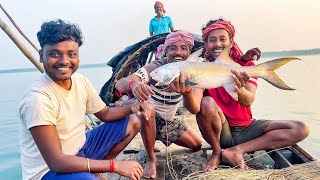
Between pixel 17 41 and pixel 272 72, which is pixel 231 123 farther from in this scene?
pixel 17 41

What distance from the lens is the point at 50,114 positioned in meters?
2.35

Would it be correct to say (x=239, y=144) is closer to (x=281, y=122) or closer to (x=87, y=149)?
(x=281, y=122)

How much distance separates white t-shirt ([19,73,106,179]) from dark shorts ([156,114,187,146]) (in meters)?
1.10

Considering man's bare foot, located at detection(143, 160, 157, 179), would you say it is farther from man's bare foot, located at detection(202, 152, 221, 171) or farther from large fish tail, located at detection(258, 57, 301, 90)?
large fish tail, located at detection(258, 57, 301, 90)

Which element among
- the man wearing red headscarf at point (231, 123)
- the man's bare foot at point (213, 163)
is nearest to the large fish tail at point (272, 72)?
the man wearing red headscarf at point (231, 123)

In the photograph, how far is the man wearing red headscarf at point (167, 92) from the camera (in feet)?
10.1

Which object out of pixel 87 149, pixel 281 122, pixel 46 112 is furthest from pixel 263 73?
pixel 46 112

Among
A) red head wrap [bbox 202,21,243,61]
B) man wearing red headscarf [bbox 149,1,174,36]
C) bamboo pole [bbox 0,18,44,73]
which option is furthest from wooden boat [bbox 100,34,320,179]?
man wearing red headscarf [bbox 149,1,174,36]

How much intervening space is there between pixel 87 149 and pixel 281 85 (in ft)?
6.31

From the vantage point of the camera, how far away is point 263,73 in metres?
3.08

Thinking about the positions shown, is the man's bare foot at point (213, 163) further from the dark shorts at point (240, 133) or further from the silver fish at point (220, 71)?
the silver fish at point (220, 71)

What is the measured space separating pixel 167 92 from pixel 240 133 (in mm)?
968

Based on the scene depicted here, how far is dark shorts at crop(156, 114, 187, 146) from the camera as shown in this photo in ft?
12.3

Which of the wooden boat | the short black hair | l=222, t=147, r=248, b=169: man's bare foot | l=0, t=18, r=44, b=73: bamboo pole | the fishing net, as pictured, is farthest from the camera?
l=0, t=18, r=44, b=73: bamboo pole
